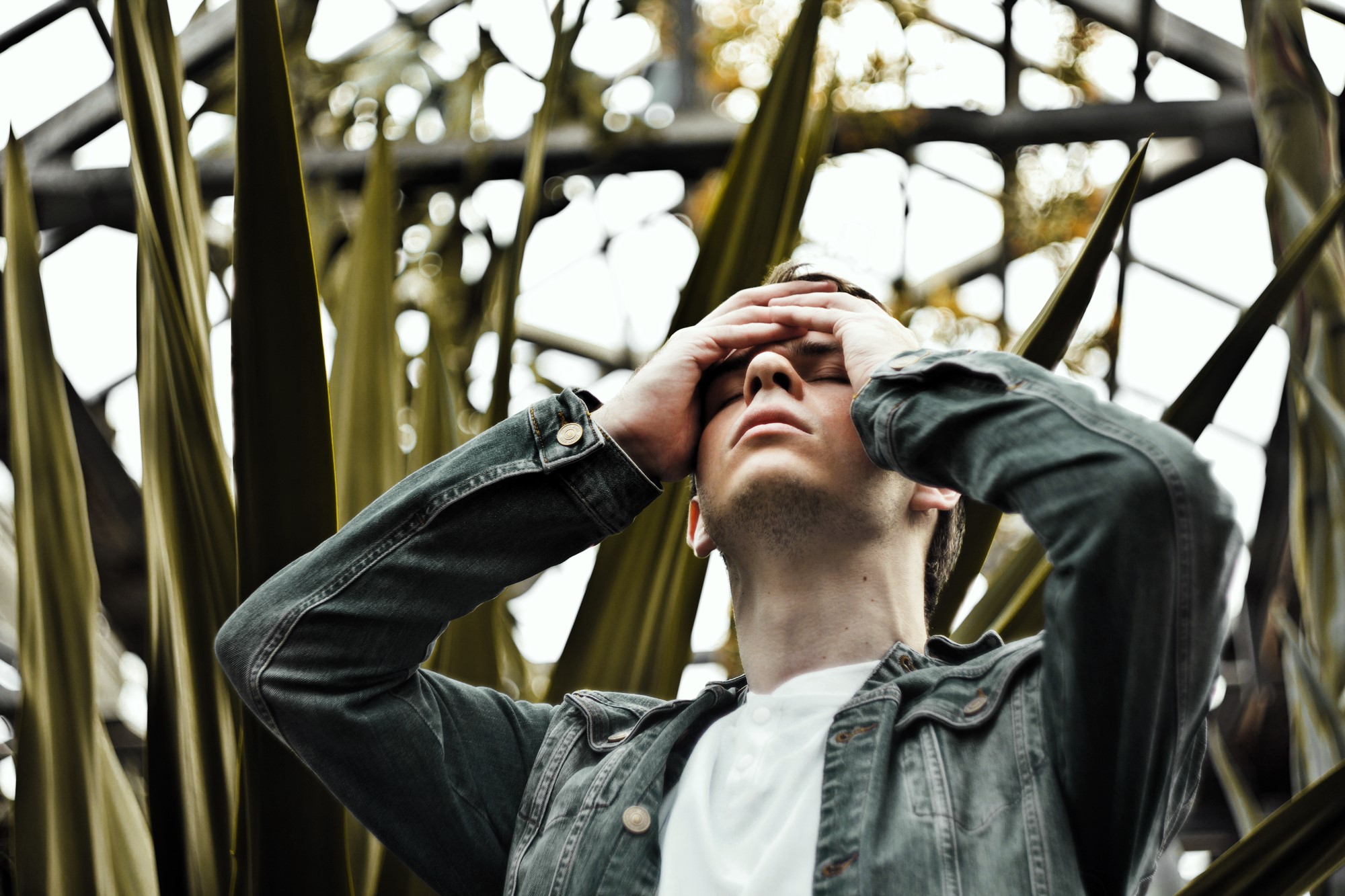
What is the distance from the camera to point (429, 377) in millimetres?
1140

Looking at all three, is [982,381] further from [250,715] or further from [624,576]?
[250,715]

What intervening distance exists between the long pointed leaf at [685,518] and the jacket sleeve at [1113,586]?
332mm

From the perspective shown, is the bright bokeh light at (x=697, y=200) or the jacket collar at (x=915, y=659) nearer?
the jacket collar at (x=915, y=659)

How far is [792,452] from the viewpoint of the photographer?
81 centimetres

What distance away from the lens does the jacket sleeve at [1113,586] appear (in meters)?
0.60

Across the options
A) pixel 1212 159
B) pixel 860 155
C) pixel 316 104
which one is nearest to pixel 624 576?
pixel 316 104

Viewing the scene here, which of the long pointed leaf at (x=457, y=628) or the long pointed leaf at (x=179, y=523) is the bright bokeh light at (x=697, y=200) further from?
the long pointed leaf at (x=179, y=523)

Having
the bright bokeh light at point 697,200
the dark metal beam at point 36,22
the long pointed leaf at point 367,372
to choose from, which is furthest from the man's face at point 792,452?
the dark metal beam at point 36,22

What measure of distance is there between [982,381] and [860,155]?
2.63 metres

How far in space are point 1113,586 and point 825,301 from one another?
0.33 metres

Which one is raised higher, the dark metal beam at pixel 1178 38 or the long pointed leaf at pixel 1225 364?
the dark metal beam at pixel 1178 38

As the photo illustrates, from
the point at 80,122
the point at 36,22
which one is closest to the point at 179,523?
the point at 36,22

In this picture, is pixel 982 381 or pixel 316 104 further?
pixel 316 104

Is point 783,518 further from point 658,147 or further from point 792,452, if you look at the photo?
point 658,147
